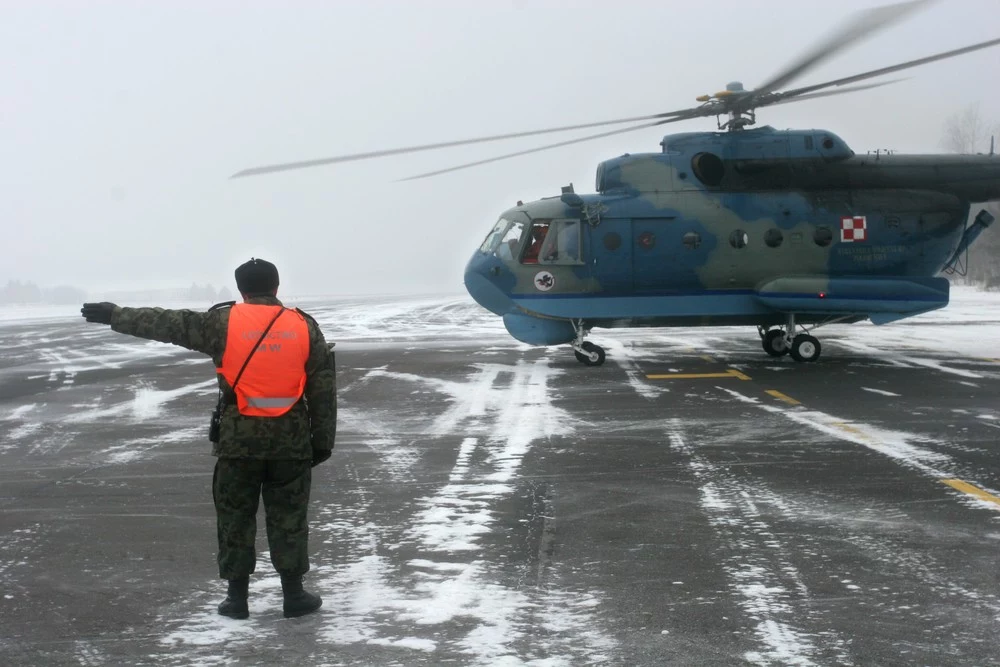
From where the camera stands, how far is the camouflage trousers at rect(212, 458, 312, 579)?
15.3ft

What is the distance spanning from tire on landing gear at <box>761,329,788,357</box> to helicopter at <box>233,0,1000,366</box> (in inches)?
38.0

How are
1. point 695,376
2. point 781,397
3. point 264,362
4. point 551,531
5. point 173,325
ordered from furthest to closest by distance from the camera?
point 695,376 → point 781,397 → point 551,531 → point 173,325 → point 264,362

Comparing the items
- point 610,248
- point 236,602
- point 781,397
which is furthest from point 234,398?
point 610,248

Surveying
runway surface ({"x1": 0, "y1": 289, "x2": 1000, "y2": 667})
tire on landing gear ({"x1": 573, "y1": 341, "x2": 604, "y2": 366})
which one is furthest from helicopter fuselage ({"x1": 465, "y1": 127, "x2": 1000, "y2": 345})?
runway surface ({"x1": 0, "y1": 289, "x2": 1000, "y2": 667})

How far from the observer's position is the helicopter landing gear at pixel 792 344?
17.1 m

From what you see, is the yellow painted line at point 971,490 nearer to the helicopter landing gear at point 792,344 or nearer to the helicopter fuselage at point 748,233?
the helicopter fuselage at point 748,233

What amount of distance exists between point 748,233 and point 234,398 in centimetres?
1348

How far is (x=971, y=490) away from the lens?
702 centimetres

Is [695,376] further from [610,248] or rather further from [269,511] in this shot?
[269,511]

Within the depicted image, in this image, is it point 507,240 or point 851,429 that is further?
point 507,240

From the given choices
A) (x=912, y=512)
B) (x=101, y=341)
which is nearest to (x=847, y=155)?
(x=912, y=512)

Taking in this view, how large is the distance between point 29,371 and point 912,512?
1692 centimetres

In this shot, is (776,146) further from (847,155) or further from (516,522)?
(516,522)

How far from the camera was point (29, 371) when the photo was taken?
61.7ft
